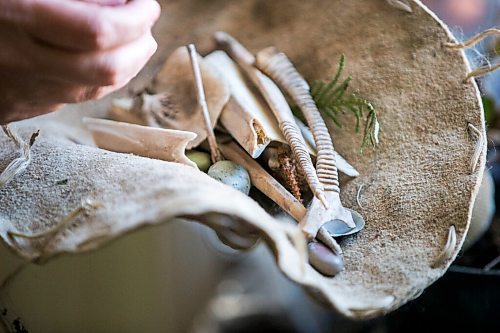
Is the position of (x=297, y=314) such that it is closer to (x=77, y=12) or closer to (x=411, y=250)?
(x=411, y=250)

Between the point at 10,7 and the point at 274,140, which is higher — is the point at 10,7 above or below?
above

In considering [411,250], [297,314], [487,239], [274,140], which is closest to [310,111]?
[274,140]

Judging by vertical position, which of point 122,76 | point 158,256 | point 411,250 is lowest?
point 158,256

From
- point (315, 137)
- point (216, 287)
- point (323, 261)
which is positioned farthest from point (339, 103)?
point (216, 287)

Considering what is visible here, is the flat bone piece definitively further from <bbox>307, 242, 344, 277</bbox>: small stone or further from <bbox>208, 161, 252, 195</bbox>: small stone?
<bbox>307, 242, 344, 277</bbox>: small stone

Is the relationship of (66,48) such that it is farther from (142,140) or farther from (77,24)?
(142,140)

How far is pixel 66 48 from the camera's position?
1.17 ft

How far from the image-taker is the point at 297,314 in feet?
3.21

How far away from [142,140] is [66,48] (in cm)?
14

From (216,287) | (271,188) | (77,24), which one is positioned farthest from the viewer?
(216,287)

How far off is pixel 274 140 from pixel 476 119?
156 millimetres

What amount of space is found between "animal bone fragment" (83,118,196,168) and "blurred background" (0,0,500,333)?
16cm

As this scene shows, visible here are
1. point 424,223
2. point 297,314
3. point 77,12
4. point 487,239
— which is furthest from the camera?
point 297,314

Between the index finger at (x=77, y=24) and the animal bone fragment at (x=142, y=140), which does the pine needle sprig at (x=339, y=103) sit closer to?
the animal bone fragment at (x=142, y=140)
